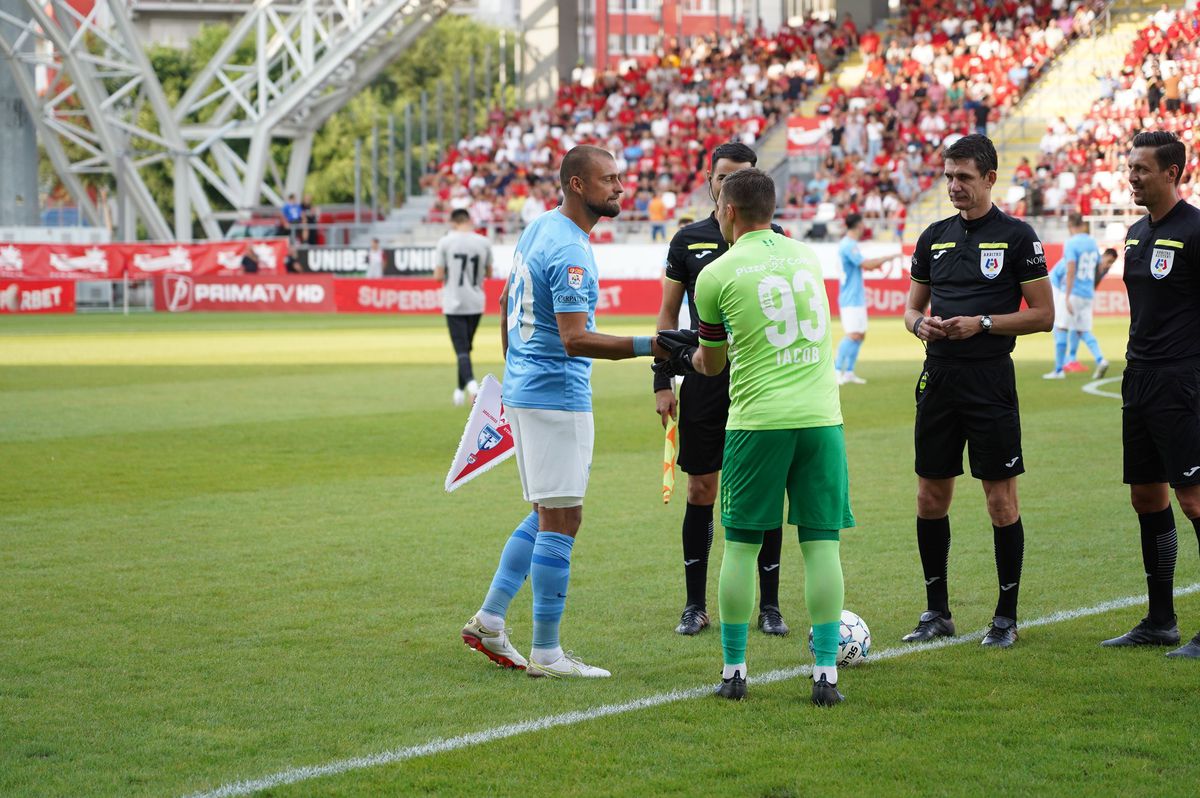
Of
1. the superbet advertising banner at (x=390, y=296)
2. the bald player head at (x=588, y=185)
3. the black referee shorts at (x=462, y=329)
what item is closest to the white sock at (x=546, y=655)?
the bald player head at (x=588, y=185)

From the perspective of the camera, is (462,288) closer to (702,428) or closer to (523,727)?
(702,428)

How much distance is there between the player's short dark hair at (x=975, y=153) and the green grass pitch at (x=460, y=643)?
218 cm

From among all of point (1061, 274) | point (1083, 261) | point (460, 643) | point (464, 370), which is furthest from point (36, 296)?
point (460, 643)

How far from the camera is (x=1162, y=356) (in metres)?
6.43

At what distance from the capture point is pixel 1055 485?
10938mm

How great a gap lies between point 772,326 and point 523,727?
5.91ft

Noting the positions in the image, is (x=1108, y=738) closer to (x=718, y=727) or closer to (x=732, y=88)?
(x=718, y=727)

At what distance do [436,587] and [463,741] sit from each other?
2.73 meters

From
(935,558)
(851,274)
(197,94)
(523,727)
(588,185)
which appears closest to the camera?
(523,727)

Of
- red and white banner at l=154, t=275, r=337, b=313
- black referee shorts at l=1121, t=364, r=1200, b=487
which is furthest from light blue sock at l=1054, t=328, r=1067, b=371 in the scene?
red and white banner at l=154, t=275, r=337, b=313

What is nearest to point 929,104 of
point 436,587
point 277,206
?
point 277,206

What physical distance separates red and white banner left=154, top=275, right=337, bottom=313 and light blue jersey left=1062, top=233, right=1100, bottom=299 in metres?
24.4

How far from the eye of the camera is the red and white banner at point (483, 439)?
22.1 ft

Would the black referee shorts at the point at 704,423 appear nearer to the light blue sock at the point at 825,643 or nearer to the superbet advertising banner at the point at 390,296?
the light blue sock at the point at 825,643
